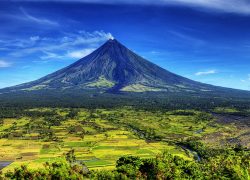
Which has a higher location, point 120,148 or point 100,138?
point 100,138

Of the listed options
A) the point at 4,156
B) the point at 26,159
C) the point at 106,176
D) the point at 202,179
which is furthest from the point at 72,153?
the point at 202,179

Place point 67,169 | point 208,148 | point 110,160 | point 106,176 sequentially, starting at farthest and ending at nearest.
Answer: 1. point 208,148
2. point 110,160
3. point 67,169
4. point 106,176

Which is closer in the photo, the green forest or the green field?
the green forest

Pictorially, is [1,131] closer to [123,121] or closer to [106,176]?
[123,121]

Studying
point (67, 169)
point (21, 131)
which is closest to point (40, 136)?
point (21, 131)

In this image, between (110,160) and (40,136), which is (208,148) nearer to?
(110,160)

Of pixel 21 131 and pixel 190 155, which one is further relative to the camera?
pixel 21 131

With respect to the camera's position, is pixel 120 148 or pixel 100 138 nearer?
pixel 120 148

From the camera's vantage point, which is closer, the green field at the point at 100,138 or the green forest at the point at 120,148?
the green forest at the point at 120,148

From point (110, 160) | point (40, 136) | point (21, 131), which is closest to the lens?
point (110, 160)
